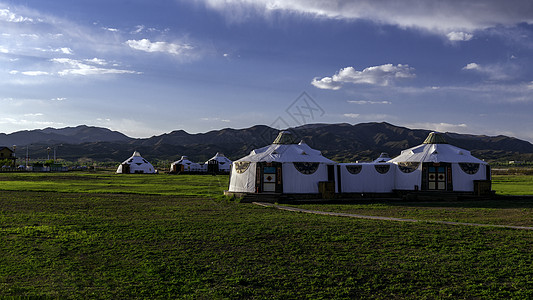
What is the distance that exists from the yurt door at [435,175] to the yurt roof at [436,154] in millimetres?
398

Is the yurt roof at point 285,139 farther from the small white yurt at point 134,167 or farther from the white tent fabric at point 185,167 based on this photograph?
the small white yurt at point 134,167

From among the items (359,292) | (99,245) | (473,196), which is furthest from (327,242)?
(473,196)

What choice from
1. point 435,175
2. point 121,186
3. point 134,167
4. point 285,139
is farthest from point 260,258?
point 134,167

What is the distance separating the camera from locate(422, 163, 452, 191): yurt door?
2596 centimetres

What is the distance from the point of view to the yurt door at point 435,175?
25962 mm

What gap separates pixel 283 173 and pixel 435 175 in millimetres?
10185

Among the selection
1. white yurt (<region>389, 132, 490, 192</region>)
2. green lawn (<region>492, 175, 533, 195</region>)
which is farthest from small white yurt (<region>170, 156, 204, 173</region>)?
white yurt (<region>389, 132, 490, 192</region>)

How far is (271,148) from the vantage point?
27078mm

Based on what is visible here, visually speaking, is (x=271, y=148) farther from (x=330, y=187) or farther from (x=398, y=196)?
(x=398, y=196)

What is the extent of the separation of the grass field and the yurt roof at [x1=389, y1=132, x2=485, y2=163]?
11.2m

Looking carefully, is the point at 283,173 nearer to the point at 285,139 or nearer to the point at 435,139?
the point at 285,139

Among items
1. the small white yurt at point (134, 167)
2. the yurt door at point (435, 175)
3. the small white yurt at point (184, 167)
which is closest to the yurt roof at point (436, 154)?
the yurt door at point (435, 175)

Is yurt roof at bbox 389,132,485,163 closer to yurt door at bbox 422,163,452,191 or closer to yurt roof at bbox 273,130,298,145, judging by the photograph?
yurt door at bbox 422,163,452,191

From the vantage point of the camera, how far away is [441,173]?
26062 mm
